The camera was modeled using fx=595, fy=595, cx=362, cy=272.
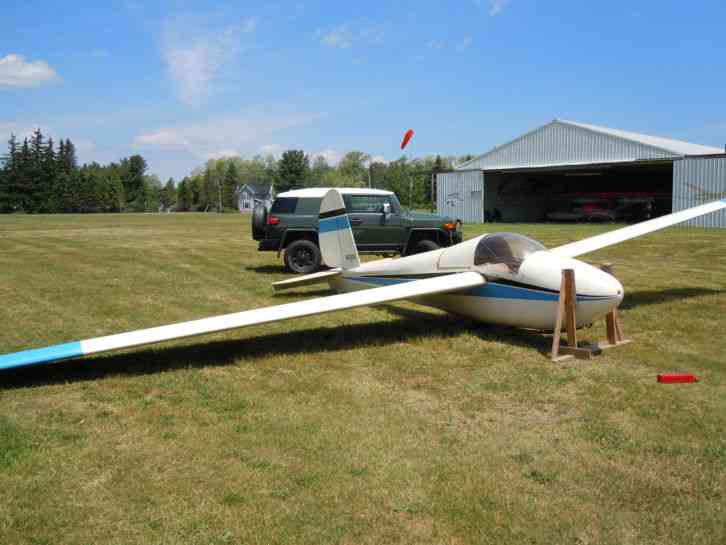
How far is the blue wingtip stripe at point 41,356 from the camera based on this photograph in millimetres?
5406

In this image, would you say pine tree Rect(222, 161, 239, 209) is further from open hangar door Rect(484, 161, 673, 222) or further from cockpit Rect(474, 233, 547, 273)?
cockpit Rect(474, 233, 547, 273)

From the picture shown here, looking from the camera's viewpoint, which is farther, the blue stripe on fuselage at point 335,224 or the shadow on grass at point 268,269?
the shadow on grass at point 268,269

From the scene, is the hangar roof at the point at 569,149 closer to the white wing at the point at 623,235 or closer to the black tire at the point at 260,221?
the white wing at the point at 623,235

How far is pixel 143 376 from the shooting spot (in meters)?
5.91

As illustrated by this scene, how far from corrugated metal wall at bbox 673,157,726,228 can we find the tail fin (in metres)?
26.0

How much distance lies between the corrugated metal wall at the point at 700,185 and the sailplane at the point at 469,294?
26.4 metres

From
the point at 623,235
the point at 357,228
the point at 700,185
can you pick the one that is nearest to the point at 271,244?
the point at 357,228

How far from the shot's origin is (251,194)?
11194 cm

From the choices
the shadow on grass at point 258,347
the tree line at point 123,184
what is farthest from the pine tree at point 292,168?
the shadow on grass at point 258,347

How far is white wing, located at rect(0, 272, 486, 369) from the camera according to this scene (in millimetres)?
5559

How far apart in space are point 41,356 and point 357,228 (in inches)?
336

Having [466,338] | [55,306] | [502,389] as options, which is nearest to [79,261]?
[55,306]

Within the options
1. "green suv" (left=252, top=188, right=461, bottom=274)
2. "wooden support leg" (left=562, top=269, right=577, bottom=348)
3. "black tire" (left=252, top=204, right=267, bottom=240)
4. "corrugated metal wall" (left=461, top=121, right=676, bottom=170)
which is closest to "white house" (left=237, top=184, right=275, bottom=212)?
"corrugated metal wall" (left=461, top=121, right=676, bottom=170)

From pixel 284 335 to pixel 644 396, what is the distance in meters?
4.24
